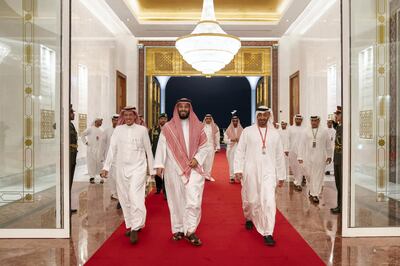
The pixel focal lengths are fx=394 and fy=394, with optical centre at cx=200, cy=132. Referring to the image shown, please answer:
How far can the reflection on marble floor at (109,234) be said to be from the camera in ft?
11.3

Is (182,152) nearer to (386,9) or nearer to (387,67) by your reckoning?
(387,67)

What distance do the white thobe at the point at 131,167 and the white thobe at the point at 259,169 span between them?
102 cm

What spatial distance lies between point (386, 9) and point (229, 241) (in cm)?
308

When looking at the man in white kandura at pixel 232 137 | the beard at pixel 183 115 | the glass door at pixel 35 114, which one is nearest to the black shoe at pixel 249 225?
the beard at pixel 183 115

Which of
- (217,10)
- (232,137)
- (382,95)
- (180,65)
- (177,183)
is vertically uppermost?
(217,10)

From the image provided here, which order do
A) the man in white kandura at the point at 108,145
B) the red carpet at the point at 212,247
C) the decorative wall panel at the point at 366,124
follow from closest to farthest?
1. the red carpet at the point at 212,247
2. the decorative wall panel at the point at 366,124
3. the man in white kandura at the point at 108,145

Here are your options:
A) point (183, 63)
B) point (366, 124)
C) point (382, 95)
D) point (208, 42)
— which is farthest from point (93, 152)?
point (382, 95)

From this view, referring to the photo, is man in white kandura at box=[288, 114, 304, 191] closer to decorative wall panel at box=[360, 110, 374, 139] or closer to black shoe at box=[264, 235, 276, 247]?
decorative wall panel at box=[360, 110, 374, 139]

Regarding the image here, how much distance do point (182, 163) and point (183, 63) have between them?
873 centimetres

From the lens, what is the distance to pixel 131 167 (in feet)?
13.9

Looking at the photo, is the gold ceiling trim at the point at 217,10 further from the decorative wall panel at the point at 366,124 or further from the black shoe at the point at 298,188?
the decorative wall panel at the point at 366,124

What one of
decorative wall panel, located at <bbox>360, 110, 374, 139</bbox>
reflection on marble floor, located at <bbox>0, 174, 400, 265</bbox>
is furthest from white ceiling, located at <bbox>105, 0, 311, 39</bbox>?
reflection on marble floor, located at <bbox>0, 174, 400, 265</bbox>

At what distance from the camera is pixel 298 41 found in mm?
10297

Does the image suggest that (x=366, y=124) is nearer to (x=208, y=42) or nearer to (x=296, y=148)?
(x=296, y=148)
